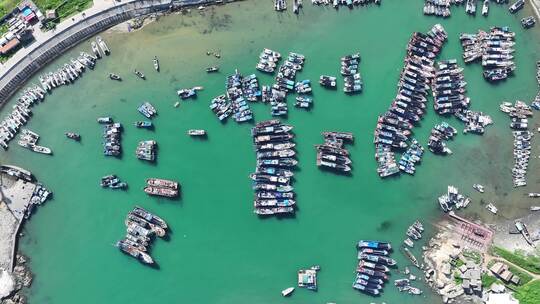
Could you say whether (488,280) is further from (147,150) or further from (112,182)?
(112,182)

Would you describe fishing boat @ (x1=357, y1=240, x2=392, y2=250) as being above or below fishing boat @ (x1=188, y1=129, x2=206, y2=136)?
below

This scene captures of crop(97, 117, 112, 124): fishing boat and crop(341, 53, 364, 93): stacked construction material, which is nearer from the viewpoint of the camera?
crop(97, 117, 112, 124): fishing boat

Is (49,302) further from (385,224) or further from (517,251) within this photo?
(517,251)

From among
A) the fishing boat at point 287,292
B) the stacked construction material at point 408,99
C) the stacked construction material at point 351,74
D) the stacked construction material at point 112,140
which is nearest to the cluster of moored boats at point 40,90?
the stacked construction material at point 112,140

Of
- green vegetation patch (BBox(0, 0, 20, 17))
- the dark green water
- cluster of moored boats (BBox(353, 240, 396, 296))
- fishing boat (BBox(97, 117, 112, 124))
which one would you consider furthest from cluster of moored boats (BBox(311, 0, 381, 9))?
green vegetation patch (BBox(0, 0, 20, 17))

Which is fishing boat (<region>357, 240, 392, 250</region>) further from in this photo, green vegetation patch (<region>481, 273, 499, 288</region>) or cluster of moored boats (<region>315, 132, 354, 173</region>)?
green vegetation patch (<region>481, 273, 499, 288</region>)

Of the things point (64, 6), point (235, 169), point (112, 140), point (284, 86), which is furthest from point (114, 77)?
point (284, 86)

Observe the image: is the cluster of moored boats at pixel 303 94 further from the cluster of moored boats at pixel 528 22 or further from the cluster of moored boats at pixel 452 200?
the cluster of moored boats at pixel 528 22

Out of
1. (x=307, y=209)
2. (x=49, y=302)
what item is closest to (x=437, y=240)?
(x=307, y=209)
